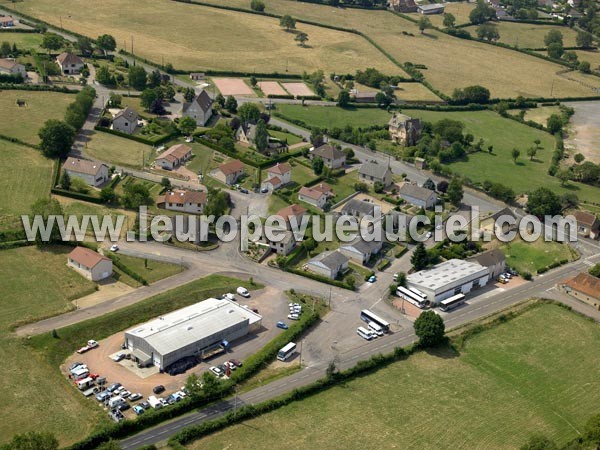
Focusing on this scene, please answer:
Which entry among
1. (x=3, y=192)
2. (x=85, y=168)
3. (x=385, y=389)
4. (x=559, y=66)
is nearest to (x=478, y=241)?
(x=385, y=389)

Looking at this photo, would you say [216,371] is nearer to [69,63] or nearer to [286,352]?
[286,352]

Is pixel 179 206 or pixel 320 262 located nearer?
pixel 320 262

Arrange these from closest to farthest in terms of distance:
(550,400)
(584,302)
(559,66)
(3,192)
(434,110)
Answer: (550,400) < (584,302) < (3,192) < (434,110) < (559,66)

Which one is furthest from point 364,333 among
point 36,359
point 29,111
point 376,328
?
point 29,111

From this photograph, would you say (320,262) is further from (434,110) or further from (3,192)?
Result: (434,110)

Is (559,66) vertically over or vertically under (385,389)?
over

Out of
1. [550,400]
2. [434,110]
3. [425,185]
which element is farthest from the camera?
[434,110]
